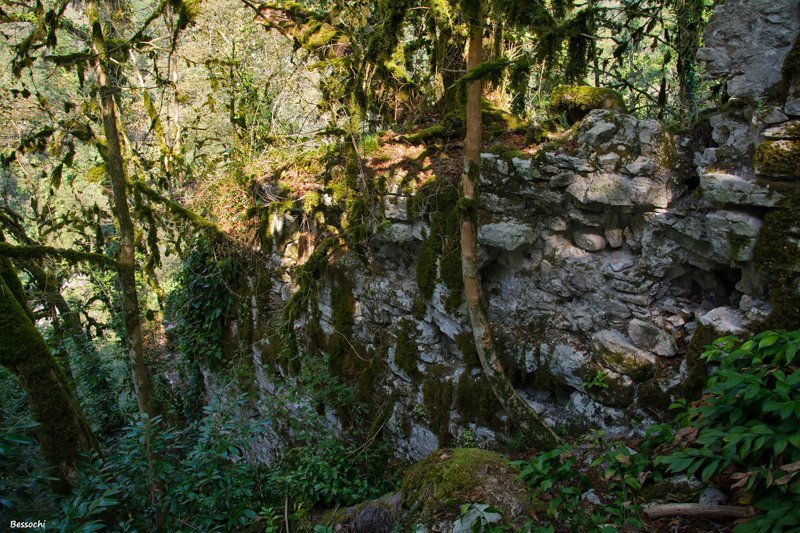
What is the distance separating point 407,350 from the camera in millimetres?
6410

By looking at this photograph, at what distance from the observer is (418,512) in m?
3.48

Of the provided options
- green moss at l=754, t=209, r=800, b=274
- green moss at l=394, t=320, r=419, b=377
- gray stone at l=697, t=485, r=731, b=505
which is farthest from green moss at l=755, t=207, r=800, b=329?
green moss at l=394, t=320, r=419, b=377

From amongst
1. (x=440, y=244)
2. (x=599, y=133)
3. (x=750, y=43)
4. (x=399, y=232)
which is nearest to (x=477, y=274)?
(x=440, y=244)

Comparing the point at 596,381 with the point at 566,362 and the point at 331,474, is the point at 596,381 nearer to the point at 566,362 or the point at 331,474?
the point at 566,362

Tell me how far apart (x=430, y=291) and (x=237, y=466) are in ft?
9.85

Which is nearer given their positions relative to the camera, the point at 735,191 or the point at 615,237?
the point at 735,191

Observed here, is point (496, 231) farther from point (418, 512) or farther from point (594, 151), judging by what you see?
point (418, 512)

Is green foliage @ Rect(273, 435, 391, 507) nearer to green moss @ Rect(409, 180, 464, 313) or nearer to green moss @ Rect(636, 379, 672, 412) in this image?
green moss @ Rect(409, 180, 464, 313)

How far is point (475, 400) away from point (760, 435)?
366cm

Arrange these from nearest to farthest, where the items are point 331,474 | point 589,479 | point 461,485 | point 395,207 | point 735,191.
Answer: point 589,479 < point 461,485 < point 735,191 < point 331,474 < point 395,207

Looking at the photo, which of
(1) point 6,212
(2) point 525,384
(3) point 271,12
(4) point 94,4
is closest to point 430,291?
(2) point 525,384

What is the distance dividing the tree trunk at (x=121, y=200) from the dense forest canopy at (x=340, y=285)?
1.1 inches

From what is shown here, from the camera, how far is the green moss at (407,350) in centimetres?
634

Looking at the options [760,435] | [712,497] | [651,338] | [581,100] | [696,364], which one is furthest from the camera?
[581,100]
